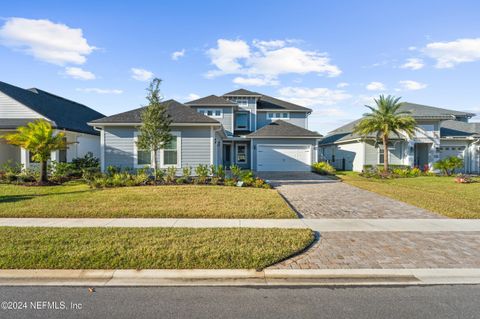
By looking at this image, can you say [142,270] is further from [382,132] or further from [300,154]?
[382,132]

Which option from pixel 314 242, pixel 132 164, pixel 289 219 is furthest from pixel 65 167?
pixel 314 242

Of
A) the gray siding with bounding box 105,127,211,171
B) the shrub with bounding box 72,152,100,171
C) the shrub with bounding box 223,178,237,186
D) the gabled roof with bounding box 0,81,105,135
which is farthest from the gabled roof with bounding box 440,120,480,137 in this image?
the gabled roof with bounding box 0,81,105,135

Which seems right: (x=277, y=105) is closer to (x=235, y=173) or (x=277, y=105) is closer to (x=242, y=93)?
(x=242, y=93)

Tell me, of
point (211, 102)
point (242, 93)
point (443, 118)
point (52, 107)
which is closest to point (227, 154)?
point (211, 102)

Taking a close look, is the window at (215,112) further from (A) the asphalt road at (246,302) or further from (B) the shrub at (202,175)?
(A) the asphalt road at (246,302)

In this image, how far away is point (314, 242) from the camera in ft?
18.8

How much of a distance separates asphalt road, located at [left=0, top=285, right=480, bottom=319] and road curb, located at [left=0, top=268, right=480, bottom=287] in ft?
0.52

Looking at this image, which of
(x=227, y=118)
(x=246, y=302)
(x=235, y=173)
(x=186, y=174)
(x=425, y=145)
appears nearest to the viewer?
(x=246, y=302)

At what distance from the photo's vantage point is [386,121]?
21.0 metres

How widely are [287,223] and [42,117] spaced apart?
678 inches

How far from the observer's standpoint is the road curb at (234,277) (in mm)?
4094

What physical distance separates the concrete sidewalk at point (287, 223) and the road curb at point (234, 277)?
2341 mm

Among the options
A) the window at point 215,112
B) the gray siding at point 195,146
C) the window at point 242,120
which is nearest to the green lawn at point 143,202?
the gray siding at point 195,146

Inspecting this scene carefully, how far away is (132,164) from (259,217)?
9897 mm
